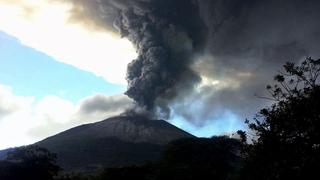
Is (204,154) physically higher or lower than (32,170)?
higher

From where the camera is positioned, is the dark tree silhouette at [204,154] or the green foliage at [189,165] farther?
the dark tree silhouette at [204,154]

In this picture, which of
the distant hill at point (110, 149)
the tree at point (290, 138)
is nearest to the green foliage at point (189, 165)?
the tree at point (290, 138)

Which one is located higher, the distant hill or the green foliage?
the distant hill

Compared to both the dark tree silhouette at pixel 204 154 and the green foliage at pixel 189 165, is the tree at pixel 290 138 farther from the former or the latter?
the dark tree silhouette at pixel 204 154

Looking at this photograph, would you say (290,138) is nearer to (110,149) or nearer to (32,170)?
(32,170)

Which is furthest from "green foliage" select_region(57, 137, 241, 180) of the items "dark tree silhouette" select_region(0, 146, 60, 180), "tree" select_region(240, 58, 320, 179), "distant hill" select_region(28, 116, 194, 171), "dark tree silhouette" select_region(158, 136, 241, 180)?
"distant hill" select_region(28, 116, 194, 171)

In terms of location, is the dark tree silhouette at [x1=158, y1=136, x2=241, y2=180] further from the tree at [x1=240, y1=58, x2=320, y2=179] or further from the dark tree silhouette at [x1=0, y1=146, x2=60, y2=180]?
the tree at [x1=240, y1=58, x2=320, y2=179]

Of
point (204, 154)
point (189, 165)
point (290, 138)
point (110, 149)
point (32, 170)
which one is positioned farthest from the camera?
point (110, 149)

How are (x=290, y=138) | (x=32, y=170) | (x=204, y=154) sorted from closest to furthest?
(x=290, y=138)
(x=32, y=170)
(x=204, y=154)

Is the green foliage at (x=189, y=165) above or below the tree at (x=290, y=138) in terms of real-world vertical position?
above

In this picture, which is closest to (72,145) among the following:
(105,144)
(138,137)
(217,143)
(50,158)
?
(105,144)

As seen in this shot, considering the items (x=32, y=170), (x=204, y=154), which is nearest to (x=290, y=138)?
(x=32, y=170)

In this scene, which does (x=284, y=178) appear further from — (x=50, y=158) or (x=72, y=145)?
(x=72, y=145)

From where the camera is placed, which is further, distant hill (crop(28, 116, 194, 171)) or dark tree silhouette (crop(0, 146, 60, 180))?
distant hill (crop(28, 116, 194, 171))
